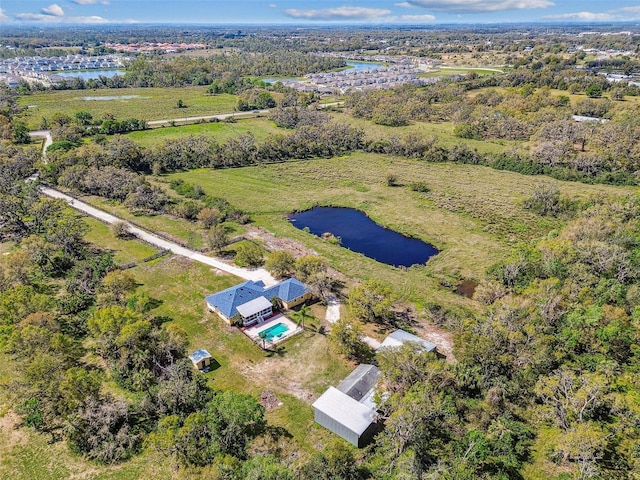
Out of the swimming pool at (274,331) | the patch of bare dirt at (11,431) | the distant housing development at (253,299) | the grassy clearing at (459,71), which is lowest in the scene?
the patch of bare dirt at (11,431)

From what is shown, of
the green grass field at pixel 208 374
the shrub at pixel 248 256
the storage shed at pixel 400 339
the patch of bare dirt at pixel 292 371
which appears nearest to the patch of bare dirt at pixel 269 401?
the green grass field at pixel 208 374

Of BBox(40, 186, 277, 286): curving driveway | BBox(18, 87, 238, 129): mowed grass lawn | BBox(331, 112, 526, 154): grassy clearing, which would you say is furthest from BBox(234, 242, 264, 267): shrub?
BBox(18, 87, 238, 129): mowed grass lawn

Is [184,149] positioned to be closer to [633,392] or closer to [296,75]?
[633,392]

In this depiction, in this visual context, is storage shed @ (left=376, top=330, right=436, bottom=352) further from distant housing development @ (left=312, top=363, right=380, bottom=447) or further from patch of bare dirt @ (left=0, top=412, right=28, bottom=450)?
patch of bare dirt @ (left=0, top=412, right=28, bottom=450)

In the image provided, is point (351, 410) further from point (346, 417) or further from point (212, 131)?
point (212, 131)

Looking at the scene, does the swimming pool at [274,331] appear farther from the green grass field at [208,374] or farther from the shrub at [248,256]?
the shrub at [248,256]

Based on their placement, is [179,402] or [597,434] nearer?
[597,434]

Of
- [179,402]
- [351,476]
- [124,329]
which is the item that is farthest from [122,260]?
[351,476]
